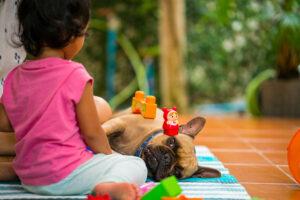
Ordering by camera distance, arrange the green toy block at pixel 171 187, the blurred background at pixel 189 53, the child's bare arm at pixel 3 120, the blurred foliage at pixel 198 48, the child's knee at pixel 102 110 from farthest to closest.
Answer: the blurred foliage at pixel 198 48
the blurred background at pixel 189 53
the child's knee at pixel 102 110
the child's bare arm at pixel 3 120
the green toy block at pixel 171 187

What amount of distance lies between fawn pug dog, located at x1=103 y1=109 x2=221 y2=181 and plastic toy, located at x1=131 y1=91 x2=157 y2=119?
2cm

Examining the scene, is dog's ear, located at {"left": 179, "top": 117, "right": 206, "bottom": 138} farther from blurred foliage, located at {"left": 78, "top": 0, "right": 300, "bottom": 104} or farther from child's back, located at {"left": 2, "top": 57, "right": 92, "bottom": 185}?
blurred foliage, located at {"left": 78, "top": 0, "right": 300, "bottom": 104}

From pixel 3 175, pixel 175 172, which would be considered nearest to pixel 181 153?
pixel 175 172

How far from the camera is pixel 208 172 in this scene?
1776 mm

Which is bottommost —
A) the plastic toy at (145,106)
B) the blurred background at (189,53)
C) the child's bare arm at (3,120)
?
the blurred background at (189,53)

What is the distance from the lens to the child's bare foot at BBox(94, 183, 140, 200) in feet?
4.15

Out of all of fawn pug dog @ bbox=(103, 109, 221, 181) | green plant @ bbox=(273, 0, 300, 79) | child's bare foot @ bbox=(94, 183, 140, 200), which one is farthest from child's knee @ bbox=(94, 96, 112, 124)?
green plant @ bbox=(273, 0, 300, 79)

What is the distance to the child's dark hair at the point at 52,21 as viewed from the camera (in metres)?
1.35

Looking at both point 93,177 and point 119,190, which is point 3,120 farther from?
point 119,190

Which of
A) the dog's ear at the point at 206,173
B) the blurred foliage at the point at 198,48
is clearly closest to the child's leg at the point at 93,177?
the dog's ear at the point at 206,173

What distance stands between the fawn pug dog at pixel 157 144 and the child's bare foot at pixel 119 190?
0.37 m

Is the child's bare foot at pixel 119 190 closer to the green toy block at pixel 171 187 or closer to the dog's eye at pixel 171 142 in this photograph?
the green toy block at pixel 171 187

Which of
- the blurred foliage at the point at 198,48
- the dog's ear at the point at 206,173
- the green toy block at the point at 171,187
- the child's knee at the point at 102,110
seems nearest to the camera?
the green toy block at the point at 171,187

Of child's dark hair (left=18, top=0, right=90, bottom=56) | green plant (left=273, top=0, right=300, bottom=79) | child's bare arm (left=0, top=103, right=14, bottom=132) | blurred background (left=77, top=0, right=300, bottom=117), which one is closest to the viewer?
child's dark hair (left=18, top=0, right=90, bottom=56)
